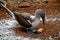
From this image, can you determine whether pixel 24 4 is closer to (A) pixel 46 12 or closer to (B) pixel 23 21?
(A) pixel 46 12

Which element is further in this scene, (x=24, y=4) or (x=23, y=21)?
(x=24, y=4)

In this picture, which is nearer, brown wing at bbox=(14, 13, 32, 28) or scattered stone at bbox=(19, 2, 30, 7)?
brown wing at bbox=(14, 13, 32, 28)

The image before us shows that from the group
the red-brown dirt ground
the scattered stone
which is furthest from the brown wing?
the scattered stone

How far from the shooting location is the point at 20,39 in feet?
19.8

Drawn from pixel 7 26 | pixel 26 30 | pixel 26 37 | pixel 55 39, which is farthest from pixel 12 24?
pixel 55 39

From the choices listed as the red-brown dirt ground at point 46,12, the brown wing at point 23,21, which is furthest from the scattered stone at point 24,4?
the brown wing at point 23,21

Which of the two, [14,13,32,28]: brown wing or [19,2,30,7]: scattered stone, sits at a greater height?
[19,2,30,7]: scattered stone

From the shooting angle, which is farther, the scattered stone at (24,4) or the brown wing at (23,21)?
the scattered stone at (24,4)

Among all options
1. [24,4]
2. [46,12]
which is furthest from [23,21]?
[24,4]

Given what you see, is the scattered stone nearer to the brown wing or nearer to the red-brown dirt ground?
the red-brown dirt ground

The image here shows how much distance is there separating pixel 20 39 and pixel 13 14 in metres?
1.08

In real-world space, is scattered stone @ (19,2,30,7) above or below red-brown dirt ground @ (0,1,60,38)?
above

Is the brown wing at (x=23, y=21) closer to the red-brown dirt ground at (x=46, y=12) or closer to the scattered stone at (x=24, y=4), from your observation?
the red-brown dirt ground at (x=46, y=12)

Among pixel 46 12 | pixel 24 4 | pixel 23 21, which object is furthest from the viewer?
pixel 24 4
